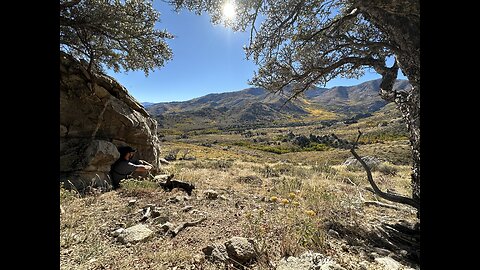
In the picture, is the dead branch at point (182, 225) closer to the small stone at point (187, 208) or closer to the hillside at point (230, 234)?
the hillside at point (230, 234)

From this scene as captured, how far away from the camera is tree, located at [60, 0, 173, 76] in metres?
5.99

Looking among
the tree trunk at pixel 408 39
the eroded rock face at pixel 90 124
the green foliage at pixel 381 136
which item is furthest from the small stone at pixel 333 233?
the green foliage at pixel 381 136

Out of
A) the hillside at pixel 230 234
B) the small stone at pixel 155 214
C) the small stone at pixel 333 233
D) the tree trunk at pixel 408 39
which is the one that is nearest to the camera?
the hillside at pixel 230 234

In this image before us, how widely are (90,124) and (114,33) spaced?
3.24 metres

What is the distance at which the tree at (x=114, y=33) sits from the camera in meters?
5.99

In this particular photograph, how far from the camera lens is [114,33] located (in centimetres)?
650

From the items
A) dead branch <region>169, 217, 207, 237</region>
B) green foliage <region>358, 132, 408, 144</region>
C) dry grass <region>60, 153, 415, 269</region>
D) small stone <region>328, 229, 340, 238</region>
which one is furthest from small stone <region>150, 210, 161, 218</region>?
green foliage <region>358, 132, 408, 144</region>

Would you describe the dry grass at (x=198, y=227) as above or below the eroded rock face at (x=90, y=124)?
below

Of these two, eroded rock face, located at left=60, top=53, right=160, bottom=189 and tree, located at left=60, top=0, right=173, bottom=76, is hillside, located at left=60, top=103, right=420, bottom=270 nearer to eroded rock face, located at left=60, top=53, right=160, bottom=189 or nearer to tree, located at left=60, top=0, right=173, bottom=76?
eroded rock face, located at left=60, top=53, right=160, bottom=189

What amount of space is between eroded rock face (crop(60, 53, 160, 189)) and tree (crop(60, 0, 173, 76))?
62 cm

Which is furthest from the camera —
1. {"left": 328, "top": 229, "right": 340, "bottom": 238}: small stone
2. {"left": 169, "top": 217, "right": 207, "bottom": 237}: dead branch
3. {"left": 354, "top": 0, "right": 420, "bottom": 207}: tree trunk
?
{"left": 169, "top": 217, "right": 207, "bottom": 237}: dead branch

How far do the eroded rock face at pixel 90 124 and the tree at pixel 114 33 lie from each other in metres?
0.62

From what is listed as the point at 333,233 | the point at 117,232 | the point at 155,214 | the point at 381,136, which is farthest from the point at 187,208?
the point at 381,136
